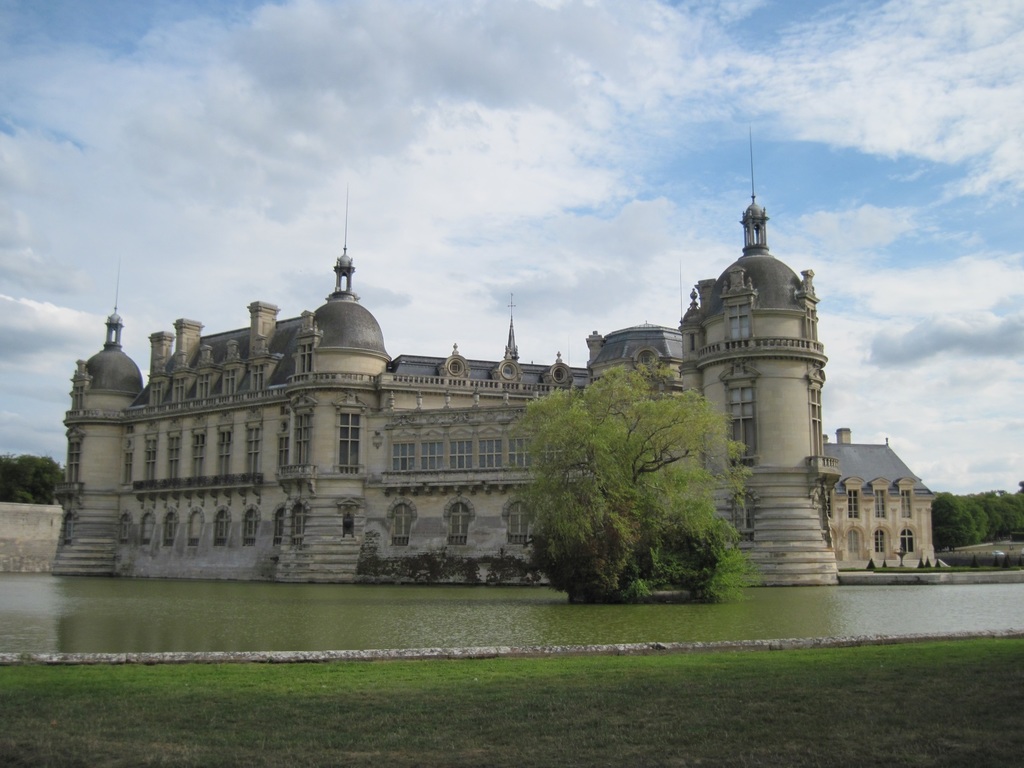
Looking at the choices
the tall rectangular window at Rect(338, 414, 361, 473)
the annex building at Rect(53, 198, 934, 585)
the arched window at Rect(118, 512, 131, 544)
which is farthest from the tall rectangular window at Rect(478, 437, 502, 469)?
the arched window at Rect(118, 512, 131, 544)

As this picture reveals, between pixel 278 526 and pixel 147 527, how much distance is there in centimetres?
1487

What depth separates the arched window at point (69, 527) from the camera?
2953 inches

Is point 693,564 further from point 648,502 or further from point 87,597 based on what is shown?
point 87,597

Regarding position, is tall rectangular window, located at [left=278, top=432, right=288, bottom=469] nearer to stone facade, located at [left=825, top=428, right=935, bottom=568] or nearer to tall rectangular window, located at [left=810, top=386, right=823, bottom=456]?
tall rectangular window, located at [left=810, top=386, right=823, bottom=456]

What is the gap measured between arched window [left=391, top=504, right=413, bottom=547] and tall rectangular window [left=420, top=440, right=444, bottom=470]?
257 centimetres

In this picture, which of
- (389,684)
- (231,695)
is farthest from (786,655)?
(231,695)

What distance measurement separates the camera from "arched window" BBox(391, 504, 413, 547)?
57438 mm

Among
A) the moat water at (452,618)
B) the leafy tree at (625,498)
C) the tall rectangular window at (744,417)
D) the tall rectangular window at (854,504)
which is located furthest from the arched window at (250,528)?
the tall rectangular window at (854,504)

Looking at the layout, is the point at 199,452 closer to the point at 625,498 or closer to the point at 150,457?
the point at 150,457

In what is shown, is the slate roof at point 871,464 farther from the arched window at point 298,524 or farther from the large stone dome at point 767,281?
the arched window at point 298,524

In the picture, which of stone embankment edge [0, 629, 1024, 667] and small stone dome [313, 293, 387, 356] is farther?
small stone dome [313, 293, 387, 356]

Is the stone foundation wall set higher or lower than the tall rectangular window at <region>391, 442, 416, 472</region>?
lower

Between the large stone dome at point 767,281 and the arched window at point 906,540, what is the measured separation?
99.9ft

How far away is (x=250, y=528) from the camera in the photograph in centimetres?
6544
